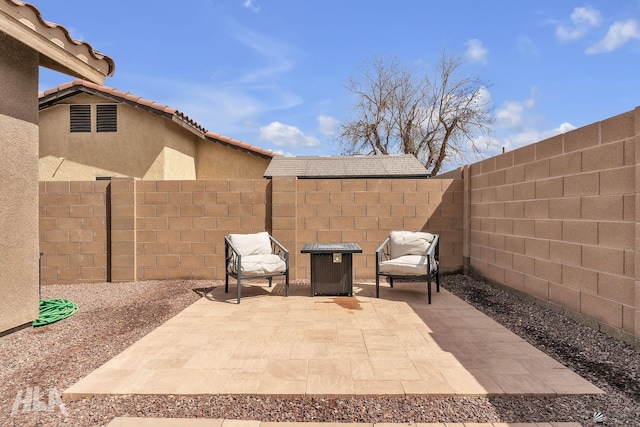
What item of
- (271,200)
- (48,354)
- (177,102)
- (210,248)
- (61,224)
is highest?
(177,102)

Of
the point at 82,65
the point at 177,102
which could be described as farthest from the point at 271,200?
the point at 177,102

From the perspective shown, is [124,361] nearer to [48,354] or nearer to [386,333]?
[48,354]

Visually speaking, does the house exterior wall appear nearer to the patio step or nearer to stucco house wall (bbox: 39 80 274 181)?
stucco house wall (bbox: 39 80 274 181)

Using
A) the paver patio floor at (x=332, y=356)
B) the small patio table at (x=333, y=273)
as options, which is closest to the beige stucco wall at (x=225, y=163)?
the small patio table at (x=333, y=273)

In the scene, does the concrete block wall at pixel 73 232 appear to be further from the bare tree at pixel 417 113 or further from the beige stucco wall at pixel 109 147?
the bare tree at pixel 417 113

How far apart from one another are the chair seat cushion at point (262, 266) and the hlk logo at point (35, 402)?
296cm

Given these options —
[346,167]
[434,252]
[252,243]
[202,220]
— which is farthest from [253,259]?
[346,167]

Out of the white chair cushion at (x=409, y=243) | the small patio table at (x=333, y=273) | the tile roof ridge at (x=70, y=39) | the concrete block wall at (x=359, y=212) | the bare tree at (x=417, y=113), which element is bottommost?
the small patio table at (x=333, y=273)

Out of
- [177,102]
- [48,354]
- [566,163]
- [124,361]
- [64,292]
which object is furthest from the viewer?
[177,102]

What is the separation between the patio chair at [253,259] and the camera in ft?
18.2

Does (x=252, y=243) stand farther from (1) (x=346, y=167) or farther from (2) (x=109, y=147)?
(2) (x=109, y=147)

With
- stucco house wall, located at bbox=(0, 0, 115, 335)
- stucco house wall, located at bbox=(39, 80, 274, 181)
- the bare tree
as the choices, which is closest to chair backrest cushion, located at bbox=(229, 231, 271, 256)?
stucco house wall, located at bbox=(0, 0, 115, 335)

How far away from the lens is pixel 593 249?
3971 millimetres

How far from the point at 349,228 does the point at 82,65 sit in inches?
187
